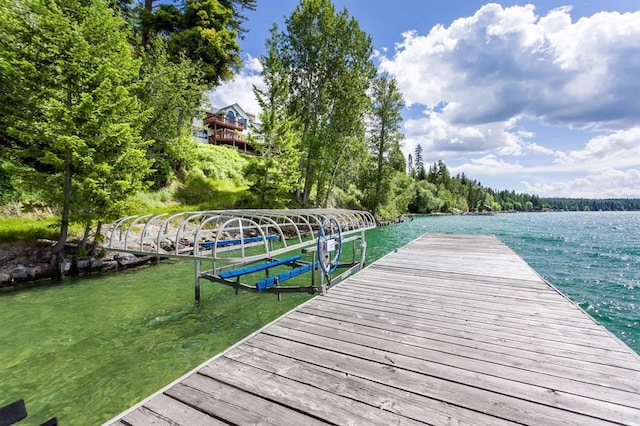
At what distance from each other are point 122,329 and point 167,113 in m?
14.8

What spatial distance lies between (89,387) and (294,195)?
23.5 metres

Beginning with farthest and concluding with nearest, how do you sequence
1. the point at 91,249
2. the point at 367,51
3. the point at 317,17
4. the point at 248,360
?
the point at 367,51 → the point at 317,17 → the point at 91,249 → the point at 248,360

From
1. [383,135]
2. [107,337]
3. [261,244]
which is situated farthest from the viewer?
[383,135]

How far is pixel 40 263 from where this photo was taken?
391 inches

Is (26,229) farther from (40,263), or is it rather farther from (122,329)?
(122,329)

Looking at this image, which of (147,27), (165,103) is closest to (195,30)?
(147,27)

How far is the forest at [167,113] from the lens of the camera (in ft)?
32.2

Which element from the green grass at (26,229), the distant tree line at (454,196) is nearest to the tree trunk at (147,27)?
the green grass at (26,229)

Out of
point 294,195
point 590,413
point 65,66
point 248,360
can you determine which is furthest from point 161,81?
point 590,413

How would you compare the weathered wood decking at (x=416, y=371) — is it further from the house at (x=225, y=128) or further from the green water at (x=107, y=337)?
the house at (x=225, y=128)

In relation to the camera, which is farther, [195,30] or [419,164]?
[419,164]

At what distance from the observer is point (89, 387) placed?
14.0 feet

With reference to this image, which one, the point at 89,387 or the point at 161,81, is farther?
the point at 161,81

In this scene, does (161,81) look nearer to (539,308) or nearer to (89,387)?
(89,387)
